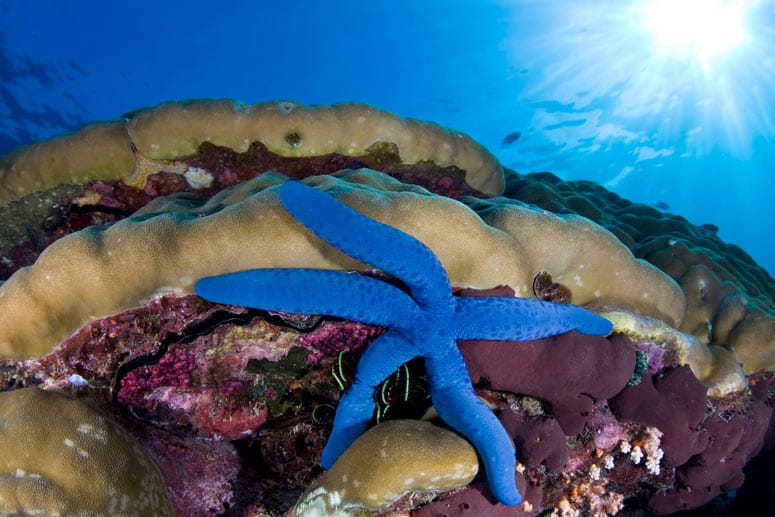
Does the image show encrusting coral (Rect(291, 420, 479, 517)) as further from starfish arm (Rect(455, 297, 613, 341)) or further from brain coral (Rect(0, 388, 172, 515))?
brain coral (Rect(0, 388, 172, 515))

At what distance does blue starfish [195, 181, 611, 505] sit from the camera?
2211mm

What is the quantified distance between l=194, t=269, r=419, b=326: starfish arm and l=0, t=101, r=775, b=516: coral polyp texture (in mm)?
26

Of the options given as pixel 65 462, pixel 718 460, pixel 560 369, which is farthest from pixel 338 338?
pixel 718 460

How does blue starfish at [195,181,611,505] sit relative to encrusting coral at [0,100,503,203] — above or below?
below

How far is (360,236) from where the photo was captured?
2.17m

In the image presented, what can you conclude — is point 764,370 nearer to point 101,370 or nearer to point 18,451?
point 101,370

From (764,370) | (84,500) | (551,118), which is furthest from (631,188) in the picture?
(84,500)

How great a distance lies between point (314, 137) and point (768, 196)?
294 ft

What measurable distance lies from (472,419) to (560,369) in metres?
0.83

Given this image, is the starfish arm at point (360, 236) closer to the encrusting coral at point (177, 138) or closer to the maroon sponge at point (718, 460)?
the encrusting coral at point (177, 138)

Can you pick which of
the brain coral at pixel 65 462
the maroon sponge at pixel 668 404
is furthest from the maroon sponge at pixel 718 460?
the brain coral at pixel 65 462

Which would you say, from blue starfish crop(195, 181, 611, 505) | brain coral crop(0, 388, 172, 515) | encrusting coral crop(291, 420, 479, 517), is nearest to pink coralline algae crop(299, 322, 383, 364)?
blue starfish crop(195, 181, 611, 505)

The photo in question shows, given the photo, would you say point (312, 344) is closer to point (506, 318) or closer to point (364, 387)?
point (364, 387)

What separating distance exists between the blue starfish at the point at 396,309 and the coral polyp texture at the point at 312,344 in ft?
0.12
